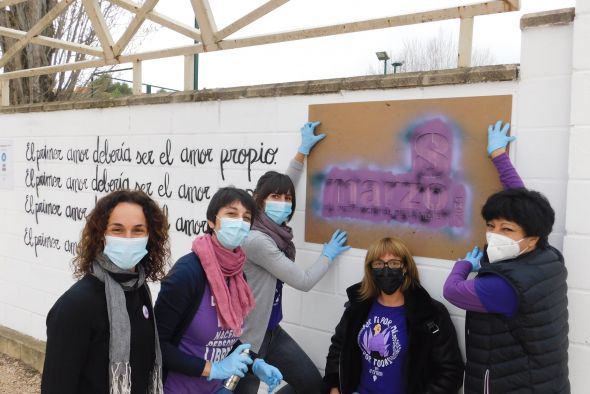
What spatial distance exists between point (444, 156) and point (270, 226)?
3.33 ft

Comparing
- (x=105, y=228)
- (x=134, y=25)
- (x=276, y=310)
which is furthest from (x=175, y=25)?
(x=105, y=228)

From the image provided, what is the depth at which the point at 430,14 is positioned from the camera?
302 centimetres

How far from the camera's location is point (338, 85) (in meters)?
3.21

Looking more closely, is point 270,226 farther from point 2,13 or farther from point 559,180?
point 2,13

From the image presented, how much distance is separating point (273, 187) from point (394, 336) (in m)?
1.05

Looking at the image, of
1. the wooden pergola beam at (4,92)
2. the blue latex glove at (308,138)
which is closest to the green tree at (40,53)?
the wooden pergola beam at (4,92)

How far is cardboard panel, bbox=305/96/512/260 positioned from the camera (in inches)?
108

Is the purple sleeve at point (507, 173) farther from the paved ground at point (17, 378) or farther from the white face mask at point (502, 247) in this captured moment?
the paved ground at point (17, 378)

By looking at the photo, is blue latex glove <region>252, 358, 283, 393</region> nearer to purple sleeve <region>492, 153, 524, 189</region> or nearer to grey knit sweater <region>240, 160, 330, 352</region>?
grey knit sweater <region>240, 160, 330, 352</region>

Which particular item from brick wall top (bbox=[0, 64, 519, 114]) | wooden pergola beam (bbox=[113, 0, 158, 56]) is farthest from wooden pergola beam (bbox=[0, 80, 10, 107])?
wooden pergola beam (bbox=[113, 0, 158, 56])

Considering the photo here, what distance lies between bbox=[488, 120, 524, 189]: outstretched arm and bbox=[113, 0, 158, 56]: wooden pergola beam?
9.15ft

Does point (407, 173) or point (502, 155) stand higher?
point (502, 155)

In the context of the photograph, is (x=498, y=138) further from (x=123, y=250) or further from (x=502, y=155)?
(x=123, y=250)

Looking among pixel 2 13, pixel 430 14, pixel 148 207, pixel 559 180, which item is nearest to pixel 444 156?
pixel 559 180
